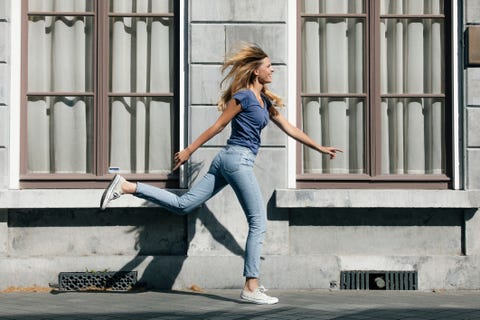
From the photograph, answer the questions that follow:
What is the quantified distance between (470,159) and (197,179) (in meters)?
2.60

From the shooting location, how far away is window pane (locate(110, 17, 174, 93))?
9914mm

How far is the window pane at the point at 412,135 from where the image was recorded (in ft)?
32.6

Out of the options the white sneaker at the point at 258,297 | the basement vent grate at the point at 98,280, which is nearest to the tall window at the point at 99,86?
the basement vent grate at the point at 98,280

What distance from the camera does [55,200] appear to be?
945 cm

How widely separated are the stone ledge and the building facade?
1cm

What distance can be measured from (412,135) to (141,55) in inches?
110

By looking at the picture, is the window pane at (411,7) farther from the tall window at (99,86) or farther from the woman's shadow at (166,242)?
the woman's shadow at (166,242)

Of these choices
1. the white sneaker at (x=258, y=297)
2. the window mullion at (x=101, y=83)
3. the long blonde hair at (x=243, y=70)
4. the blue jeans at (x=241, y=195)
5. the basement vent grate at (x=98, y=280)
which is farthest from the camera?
the window mullion at (x=101, y=83)

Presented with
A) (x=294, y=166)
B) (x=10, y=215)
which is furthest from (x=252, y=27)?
Result: (x=10, y=215)

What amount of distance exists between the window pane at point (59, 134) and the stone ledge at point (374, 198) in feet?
6.53

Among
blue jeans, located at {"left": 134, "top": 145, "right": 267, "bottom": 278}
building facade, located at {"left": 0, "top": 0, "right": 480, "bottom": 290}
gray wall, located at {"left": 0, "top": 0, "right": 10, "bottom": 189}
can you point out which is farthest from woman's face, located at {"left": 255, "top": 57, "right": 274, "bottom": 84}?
gray wall, located at {"left": 0, "top": 0, "right": 10, "bottom": 189}

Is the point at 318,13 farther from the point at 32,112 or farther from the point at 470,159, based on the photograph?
the point at 32,112

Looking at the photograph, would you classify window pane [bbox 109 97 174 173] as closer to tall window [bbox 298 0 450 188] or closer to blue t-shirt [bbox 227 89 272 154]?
tall window [bbox 298 0 450 188]

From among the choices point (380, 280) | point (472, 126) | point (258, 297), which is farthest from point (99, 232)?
point (472, 126)
